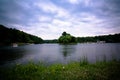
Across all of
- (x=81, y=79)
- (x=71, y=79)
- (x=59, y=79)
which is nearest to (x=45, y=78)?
(x=59, y=79)

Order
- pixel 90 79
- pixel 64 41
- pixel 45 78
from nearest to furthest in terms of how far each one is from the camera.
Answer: pixel 90 79
pixel 45 78
pixel 64 41

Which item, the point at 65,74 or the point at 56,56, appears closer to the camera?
the point at 65,74

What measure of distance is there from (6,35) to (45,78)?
116 m

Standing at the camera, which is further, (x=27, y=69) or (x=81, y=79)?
(x=27, y=69)

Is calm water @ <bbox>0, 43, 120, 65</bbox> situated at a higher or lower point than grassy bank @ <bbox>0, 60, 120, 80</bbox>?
lower

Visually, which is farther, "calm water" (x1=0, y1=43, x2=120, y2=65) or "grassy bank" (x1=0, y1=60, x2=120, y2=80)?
"calm water" (x1=0, y1=43, x2=120, y2=65)

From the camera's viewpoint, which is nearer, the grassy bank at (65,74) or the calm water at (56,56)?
the grassy bank at (65,74)

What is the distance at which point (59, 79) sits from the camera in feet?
21.9

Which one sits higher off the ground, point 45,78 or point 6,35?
point 6,35

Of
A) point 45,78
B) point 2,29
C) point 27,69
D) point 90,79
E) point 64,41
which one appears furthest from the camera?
point 64,41

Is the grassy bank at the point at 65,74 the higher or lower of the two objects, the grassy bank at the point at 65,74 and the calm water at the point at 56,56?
the higher

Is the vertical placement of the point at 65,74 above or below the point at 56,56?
above

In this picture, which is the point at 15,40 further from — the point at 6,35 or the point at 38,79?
the point at 38,79

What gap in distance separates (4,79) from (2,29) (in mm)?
112914
